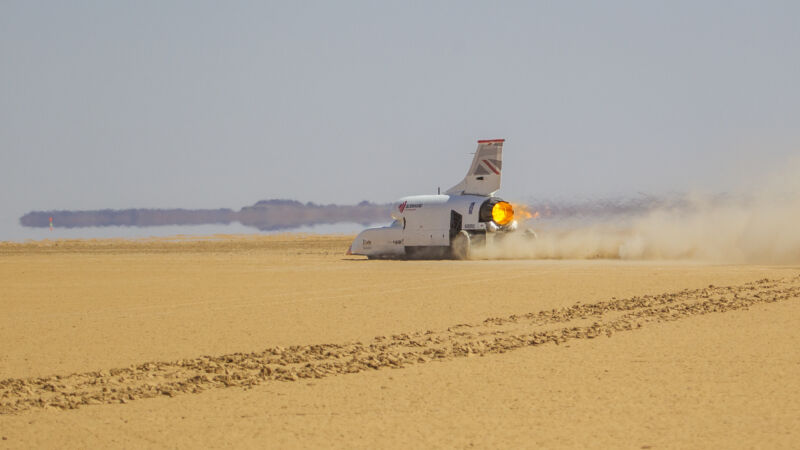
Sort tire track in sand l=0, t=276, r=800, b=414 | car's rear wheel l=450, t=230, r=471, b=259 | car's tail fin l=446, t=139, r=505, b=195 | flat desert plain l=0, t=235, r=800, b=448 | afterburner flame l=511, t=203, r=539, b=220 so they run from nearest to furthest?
flat desert plain l=0, t=235, r=800, b=448 < tire track in sand l=0, t=276, r=800, b=414 < car's rear wheel l=450, t=230, r=471, b=259 < car's tail fin l=446, t=139, r=505, b=195 < afterburner flame l=511, t=203, r=539, b=220

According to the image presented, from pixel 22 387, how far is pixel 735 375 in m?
7.94

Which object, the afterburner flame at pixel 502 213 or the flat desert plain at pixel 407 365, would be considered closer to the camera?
the flat desert plain at pixel 407 365

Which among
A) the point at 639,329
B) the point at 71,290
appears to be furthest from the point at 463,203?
the point at 639,329

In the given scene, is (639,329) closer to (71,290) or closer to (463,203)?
(71,290)

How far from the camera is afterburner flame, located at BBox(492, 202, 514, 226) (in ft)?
107

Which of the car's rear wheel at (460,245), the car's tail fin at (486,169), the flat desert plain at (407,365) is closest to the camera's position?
the flat desert plain at (407,365)

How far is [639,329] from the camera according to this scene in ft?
48.2

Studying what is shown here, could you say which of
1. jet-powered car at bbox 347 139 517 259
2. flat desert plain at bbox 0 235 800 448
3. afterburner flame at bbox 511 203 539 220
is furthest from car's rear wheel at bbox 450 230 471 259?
flat desert plain at bbox 0 235 800 448

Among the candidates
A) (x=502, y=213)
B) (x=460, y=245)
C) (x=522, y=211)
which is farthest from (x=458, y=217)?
(x=522, y=211)

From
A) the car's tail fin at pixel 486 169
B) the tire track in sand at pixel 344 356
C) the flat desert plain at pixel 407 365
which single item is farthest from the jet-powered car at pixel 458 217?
the tire track in sand at pixel 344 356

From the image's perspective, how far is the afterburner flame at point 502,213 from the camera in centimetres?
3266

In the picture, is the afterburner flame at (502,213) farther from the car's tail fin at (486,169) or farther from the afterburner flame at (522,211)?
the afterburner flame at (522,211)

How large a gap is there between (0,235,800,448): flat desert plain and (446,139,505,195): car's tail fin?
10.9m

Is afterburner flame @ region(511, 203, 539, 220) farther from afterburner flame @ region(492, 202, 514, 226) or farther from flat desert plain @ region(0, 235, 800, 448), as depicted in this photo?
flat desert plain @ region(0, 235, 800, 448)
